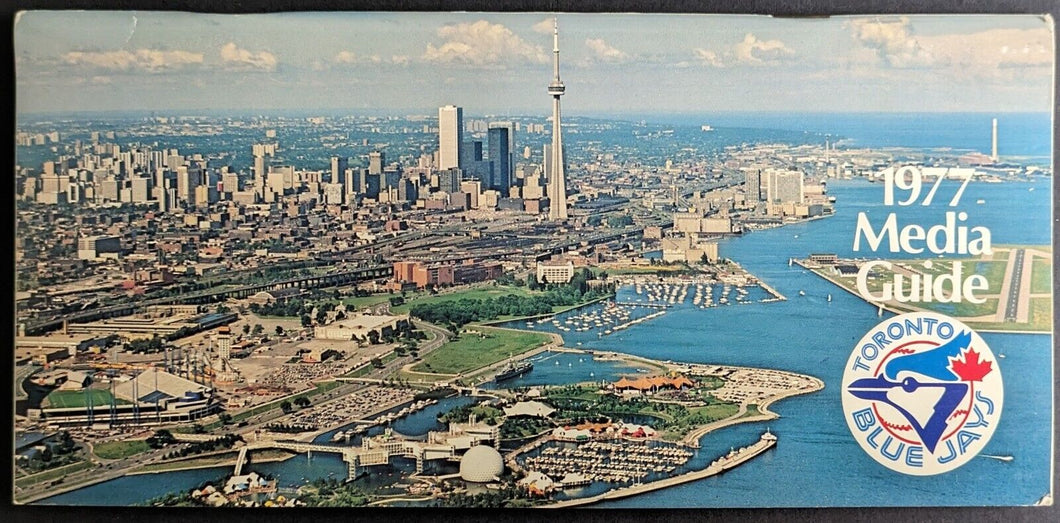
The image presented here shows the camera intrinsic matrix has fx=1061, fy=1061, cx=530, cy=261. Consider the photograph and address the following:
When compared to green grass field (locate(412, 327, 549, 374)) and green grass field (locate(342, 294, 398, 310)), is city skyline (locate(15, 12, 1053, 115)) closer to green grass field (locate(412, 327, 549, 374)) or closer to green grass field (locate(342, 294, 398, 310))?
green grass field (locate(342, 294, 398, 310))

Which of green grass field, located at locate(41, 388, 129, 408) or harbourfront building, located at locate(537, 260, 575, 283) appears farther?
harbourfront building, located at locate(537, 260, 575, 283)

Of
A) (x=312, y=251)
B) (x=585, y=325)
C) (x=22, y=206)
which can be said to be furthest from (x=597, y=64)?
(x=22, y=206)

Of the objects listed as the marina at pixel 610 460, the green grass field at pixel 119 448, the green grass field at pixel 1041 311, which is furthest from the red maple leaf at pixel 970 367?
the green grass field at pixel 119 448

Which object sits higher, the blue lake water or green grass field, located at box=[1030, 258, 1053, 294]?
green grass field, located at box=[1030, 258, 1053, 294]

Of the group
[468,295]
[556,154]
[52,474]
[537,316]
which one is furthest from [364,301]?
[52,474]

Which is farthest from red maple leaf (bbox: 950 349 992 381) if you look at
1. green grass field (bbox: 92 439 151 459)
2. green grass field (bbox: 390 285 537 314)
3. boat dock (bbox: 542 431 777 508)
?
green grass field (bbox: 92 439 151 459)

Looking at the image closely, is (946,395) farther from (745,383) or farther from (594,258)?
(594,258)

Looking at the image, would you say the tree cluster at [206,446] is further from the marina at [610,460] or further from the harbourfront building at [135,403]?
the marina at [610,460]

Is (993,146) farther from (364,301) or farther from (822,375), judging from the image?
(364,301)
